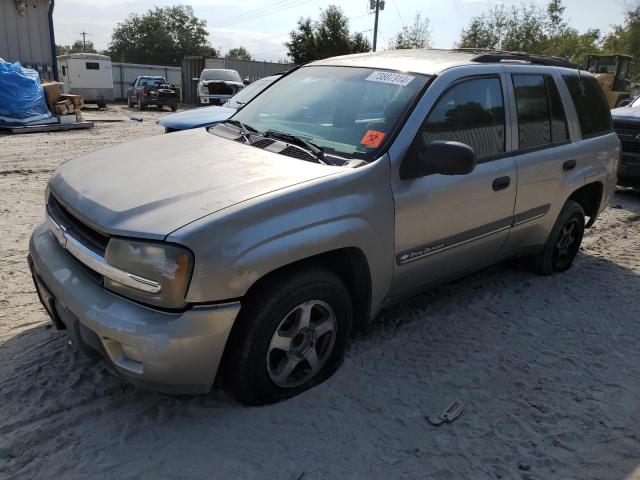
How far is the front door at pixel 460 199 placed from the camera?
3.04 meters

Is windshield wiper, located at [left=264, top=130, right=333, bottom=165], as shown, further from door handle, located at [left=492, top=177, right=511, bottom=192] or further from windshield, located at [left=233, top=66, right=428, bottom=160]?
door handle, located at [left=492, top=177, right=511, bottom=192]

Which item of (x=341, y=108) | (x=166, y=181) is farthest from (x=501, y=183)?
(x=166, y=181)

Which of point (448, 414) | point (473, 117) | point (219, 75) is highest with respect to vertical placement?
point (219, 75)

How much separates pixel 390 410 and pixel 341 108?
6.06ft

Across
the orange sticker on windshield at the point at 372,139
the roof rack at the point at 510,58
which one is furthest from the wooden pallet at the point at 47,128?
the orange sticker on windshield at the point at 372,139

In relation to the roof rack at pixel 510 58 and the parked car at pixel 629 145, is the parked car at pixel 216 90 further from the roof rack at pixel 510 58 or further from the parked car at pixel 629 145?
the roof rack at pixel 510 58

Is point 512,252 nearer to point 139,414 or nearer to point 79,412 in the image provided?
point 139,414

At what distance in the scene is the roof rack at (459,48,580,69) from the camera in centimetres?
368

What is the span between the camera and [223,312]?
229 cm

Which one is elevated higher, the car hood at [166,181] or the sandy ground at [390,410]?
the car hood at [166,181]

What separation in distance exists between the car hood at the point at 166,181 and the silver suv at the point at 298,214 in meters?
0.01

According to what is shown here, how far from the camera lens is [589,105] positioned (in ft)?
15.1

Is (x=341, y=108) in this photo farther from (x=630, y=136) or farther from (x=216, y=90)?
(x=216, y=90)

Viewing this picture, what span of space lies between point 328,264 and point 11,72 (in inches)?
548
